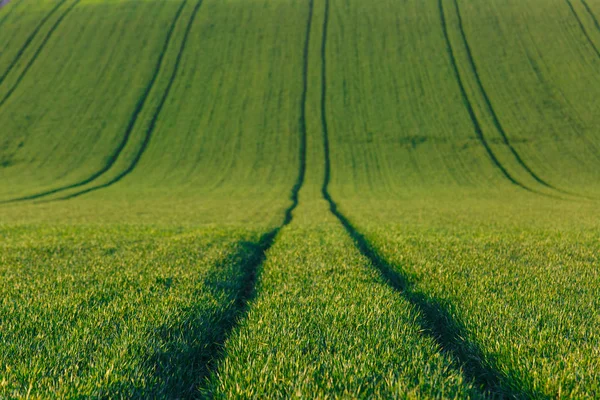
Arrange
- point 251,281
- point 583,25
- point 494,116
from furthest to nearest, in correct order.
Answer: point 583,25, point 494,116, point 251,281

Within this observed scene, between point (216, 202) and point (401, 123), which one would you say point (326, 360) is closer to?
point (216, 202)

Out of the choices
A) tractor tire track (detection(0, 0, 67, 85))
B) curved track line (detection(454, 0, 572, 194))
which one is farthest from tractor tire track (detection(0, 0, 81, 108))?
curved track line (detection(454, 0, 572, 194))

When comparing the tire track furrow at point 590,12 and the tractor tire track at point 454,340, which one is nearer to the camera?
the tractor tire track at point 454,340

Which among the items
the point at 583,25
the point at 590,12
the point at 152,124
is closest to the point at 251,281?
the point at 152,124

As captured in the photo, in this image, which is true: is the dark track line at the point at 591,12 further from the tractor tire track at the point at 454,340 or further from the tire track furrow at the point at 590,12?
the tractor tire track at the point at 454,340

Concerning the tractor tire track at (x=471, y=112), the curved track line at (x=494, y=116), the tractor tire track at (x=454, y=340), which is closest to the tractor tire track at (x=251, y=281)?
the tractor tire track at (x=454, y=340)

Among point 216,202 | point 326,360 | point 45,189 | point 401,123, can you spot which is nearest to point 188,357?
→ point 326,360

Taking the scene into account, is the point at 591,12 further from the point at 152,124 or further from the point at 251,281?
the point at 251,281

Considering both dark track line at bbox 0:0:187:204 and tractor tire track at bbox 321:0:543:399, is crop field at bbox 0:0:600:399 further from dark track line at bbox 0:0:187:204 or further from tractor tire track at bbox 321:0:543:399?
dark track line at bbox 0:0:187:204

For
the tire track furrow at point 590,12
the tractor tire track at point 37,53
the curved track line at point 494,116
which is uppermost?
the tractor tire track at point 37,53
